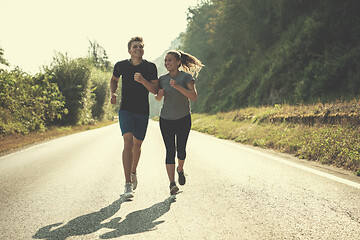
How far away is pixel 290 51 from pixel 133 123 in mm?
18208

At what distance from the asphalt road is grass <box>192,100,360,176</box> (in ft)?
1.87

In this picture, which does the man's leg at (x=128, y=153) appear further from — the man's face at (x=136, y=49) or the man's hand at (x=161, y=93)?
the man's face at (x=136, y=49)

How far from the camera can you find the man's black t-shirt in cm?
448

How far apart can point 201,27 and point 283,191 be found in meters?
53.2

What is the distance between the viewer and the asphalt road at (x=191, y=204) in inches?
117

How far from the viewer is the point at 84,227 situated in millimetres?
3139

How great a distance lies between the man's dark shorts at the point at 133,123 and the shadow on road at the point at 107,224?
1256 millimetres

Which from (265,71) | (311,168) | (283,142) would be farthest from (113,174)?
(265,71)

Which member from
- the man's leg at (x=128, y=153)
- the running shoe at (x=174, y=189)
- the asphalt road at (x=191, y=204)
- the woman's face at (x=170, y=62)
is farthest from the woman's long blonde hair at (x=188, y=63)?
the asphalt road at (x=191, y=204)

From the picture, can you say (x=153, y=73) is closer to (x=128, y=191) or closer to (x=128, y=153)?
(x=128, y=153)

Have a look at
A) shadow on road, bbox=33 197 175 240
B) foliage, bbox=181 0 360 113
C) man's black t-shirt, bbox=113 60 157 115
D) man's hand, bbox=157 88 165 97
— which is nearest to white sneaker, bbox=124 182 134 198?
shadow on road, bbox=33 197 175 240

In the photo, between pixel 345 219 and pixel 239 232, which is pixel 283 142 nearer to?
pixel 345 219

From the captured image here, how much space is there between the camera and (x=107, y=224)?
3.22m

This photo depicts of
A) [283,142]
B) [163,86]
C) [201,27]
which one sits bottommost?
[283,142]
